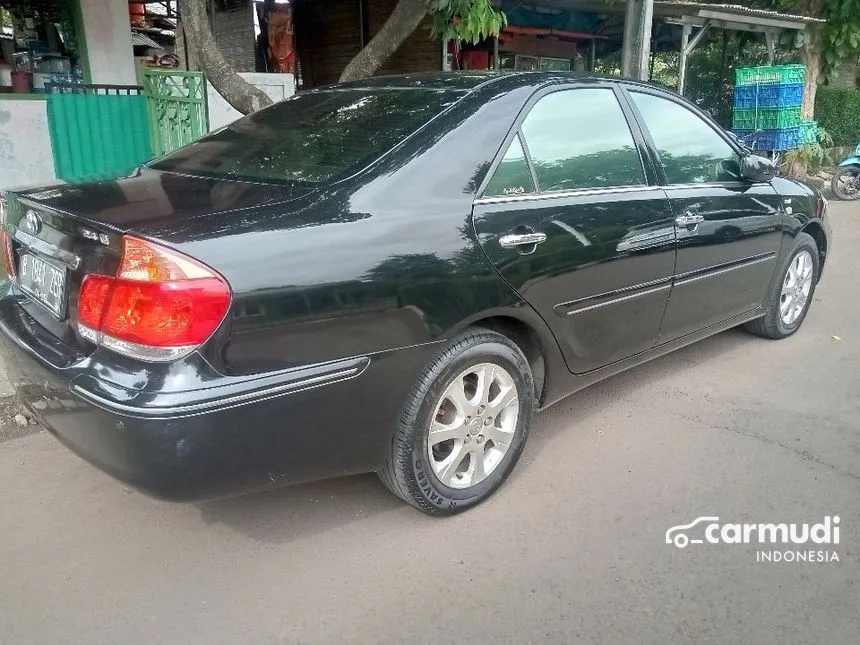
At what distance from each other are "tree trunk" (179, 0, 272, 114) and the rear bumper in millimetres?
3451

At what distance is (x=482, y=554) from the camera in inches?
105

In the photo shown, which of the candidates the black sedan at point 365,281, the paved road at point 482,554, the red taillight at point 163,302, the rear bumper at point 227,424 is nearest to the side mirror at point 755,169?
the black sedan at point 365,281

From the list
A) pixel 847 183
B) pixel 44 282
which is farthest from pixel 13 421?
pixel 847 183

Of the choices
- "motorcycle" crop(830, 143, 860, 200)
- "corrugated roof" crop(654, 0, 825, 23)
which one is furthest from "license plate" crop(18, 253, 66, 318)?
"motorcycle" crop(830, 143, 860, 200)

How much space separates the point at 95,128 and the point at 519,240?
5.43 m

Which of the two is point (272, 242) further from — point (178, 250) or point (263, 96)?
point (263, 96)

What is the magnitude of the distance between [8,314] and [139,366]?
94 cm

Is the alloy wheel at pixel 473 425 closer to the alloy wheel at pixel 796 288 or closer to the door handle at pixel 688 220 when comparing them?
the door handle at pixel 688 220

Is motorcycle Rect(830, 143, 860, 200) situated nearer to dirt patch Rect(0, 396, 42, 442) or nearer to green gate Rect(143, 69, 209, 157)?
green gate Rect(143, 69, 209, 157)

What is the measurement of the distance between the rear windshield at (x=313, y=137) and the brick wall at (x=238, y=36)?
712cm

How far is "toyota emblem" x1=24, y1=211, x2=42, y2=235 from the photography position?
8.43 ft

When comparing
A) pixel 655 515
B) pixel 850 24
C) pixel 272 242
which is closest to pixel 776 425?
pixel 655 515

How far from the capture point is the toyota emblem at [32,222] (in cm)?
257

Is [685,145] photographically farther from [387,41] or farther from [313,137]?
[387,41]
